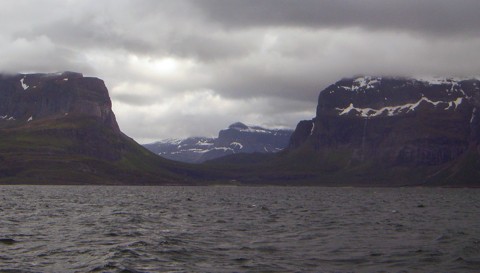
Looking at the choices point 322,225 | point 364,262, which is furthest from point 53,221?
point 364,262

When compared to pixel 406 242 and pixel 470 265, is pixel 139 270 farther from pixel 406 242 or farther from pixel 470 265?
pixel 406 242

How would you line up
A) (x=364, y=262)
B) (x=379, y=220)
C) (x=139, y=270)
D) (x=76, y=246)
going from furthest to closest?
(x=379, y=220) → (x=76, y=246) → (x=364, y=262) → (x=139, y=270)

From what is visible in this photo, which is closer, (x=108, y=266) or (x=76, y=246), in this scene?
(x=108, y=266)

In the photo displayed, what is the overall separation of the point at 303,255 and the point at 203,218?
42611 mm

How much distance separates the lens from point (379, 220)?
91938mm

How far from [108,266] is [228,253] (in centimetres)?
1113

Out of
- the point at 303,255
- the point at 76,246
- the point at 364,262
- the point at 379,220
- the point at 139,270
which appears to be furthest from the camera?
the point at 379,220

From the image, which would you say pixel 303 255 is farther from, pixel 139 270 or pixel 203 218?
pixel 203 218

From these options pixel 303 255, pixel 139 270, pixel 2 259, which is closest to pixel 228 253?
pixel 303 255

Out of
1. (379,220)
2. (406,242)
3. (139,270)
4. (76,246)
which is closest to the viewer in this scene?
(139,270)

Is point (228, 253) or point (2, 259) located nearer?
point (2, 259)

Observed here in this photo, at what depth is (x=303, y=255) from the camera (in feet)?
174

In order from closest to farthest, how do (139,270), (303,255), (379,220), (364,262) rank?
(139,270), (364,262), (303,255), (379,220)

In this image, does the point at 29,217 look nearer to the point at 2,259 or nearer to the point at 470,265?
the point at 2,259
